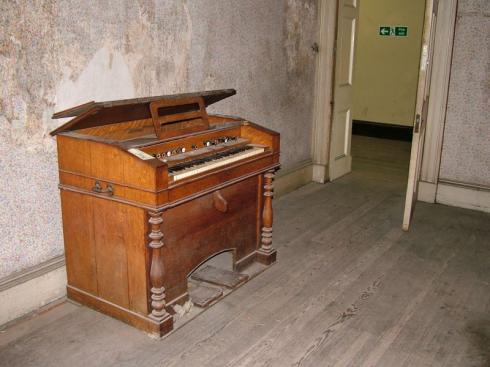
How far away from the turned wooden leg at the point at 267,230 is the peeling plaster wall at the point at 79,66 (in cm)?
91

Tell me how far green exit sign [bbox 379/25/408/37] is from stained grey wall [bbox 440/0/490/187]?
3.28 m

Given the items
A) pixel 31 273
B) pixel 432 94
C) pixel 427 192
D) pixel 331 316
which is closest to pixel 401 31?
pixel 432 94

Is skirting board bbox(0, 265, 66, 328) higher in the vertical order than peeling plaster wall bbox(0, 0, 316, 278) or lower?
lower

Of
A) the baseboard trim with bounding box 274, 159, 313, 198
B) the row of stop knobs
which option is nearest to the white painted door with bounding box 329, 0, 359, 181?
the baseboard trim with bounding box 274, 159, 313, 198

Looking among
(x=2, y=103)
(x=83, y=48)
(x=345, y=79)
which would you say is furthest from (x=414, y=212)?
(x=2, y=103)

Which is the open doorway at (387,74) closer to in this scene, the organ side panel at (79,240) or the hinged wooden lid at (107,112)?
the hinged wooden lid at (107,112)

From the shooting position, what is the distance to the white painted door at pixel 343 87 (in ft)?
17.2

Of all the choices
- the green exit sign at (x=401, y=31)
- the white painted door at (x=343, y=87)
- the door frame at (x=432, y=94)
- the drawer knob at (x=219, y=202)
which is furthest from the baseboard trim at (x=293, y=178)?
the green exit sign at (x=401, y=31)

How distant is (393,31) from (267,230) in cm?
550

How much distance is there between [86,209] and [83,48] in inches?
34.9

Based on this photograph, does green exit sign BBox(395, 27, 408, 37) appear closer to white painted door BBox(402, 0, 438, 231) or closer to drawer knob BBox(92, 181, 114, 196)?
white painted door BBox(402, 0, 438, 231)

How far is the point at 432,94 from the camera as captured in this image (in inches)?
188

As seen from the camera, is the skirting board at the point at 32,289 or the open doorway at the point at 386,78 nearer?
the skirting board at the point at 32,289

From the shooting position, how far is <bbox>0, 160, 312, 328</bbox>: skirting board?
2682 mm
